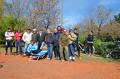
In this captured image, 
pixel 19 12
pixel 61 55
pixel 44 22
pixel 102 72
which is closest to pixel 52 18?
pixel 44 22

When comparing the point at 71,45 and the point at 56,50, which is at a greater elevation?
the point at 71,45

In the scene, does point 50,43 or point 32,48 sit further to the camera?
point 32,48

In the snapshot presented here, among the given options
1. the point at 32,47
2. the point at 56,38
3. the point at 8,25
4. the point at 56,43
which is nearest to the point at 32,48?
the point at 32,47

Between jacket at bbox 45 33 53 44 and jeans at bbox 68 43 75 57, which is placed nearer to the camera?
jeans at bbox 68 43 75 57

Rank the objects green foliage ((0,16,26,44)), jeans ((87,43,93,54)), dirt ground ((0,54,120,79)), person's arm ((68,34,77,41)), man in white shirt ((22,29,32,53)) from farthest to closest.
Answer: green foliage ((0,16,26,44)) < jeans ((87,43,93,54)) < man in white shirt ((22,29,32,53)) < person's arm ((68,34,77,41)) < dirt ground ((0,54,120,79))

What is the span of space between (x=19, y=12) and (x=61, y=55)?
83.6 feet

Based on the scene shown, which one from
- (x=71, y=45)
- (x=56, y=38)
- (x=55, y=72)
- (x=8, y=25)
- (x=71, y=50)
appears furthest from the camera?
(x=8, y=25)

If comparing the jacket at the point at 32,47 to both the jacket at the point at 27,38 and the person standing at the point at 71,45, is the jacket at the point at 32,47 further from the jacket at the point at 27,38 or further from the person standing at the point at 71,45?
the person standing at the point at 71,45

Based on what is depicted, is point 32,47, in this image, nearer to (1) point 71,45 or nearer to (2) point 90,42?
(1) point 71,45

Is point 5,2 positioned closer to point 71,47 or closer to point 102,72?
point 71,47

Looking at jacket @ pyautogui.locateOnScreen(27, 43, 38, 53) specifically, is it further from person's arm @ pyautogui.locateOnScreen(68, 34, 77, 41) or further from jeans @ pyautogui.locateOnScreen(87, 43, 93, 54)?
jeans @ pyautogui.locateOnScreen(87, 43, 93, 54)

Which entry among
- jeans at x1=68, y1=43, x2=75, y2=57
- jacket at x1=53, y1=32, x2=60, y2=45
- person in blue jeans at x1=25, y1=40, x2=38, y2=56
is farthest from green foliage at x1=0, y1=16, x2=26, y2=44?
jeans at x1=68, y1=43, x2=75, y2=57

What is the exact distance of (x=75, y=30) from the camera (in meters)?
21.5

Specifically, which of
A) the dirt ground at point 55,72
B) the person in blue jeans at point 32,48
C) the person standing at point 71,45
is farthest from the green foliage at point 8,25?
the dirt ground at point 55,72
